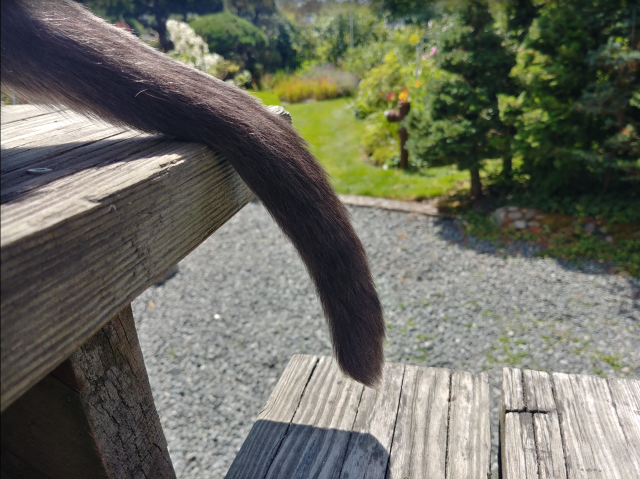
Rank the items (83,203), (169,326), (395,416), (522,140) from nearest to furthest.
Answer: (83,203) < (395,416) < (169,326) < (522,140)

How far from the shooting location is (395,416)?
5.53 ft

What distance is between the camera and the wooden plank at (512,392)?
5.38ft

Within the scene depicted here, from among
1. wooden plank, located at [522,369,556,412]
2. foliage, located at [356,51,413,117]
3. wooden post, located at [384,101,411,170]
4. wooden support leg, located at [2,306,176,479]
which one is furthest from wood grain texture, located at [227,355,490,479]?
foliage, located at [356,51,413,117]

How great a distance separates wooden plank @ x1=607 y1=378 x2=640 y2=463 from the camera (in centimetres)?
146

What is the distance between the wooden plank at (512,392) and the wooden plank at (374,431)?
35 cm

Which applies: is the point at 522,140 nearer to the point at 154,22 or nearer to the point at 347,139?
the point at 347,139

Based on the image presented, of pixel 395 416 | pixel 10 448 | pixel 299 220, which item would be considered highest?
pixel 299 220

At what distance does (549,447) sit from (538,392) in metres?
0.25

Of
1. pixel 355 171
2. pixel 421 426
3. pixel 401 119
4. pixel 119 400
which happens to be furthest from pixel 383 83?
pixel 119 400

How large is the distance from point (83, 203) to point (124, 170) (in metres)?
0.16

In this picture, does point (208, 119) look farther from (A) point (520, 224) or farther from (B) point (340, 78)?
(B) point (340, 78)

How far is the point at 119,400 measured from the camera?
1.05 m

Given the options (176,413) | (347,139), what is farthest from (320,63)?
(176,413)

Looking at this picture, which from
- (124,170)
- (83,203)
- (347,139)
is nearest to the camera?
(83,203)
